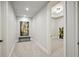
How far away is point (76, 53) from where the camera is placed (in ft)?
6.95

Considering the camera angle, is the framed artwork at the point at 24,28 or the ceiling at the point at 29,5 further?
the framed artwork at the point at 24,28

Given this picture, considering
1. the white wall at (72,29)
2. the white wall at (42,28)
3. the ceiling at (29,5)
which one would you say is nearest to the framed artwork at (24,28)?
Result: the white wall at (42,28)

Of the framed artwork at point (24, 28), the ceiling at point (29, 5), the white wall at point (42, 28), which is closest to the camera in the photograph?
the ceiling at point (29, 5)

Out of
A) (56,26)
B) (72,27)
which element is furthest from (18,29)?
(72,27)

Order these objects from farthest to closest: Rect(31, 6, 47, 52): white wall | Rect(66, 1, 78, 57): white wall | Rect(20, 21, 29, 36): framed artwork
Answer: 1. Rect(20, 21, 29, 36): framed artwork
2. Rect(31, 6, 47, 52): white wall
3. Rect(66, 1, 78, 57): white wall

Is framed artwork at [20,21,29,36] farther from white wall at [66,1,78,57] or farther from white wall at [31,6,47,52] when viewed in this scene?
white wall at [66,1,78,57]

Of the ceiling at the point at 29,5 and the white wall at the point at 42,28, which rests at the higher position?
the ceiling at the point at 29,5

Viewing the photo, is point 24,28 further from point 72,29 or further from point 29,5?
point 72,29

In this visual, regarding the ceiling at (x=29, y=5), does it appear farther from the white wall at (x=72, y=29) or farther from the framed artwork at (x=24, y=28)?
the framed artwork at (x=24, y=28)

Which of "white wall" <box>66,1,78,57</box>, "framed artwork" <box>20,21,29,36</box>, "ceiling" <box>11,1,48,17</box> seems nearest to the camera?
"white wall" <box>66,1,78,57</box>

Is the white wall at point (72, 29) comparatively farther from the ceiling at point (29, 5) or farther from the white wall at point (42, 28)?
the white wall at point (42, 28)

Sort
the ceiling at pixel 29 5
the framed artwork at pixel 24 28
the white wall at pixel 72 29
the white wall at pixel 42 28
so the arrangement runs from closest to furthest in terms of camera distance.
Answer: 1. the white wall at pixel 72 29
2. the ceiling at pixel 29 5
3. the white wall at pixel 42 28
4. the framed artwork at pixel 24 28

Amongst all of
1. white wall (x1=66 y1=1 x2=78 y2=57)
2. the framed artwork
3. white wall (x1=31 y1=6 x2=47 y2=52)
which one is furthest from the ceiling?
the framed artwork

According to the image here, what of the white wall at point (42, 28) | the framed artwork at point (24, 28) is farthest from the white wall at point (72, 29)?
the framed artwork at point (24, 28)
